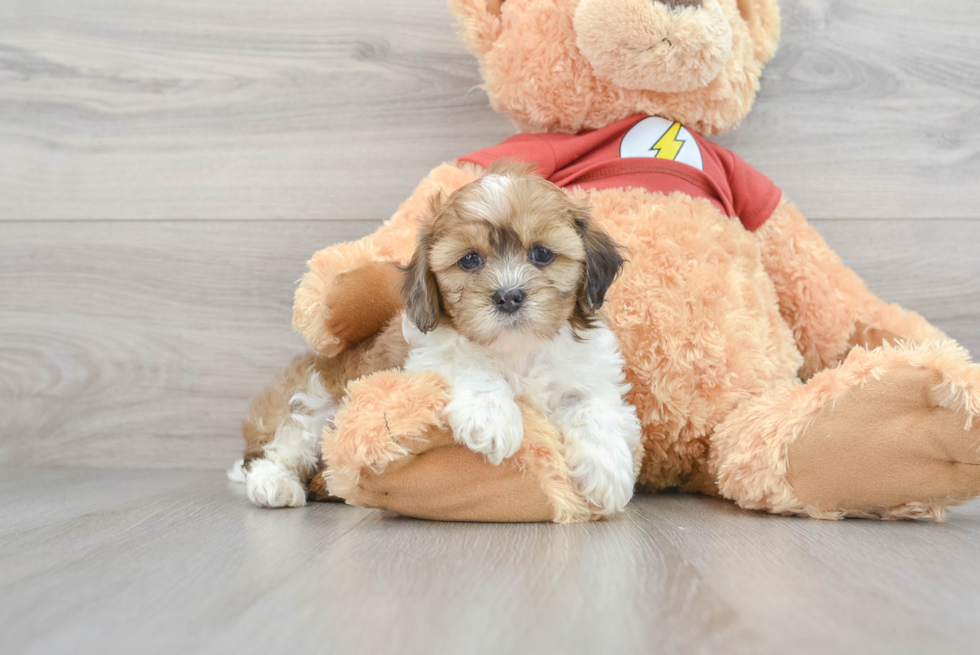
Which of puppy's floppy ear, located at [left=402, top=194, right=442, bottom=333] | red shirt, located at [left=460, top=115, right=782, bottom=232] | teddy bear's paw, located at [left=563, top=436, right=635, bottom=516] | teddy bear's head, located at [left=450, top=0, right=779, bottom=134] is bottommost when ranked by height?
teddy bear's paw, located at [left=563, top=436, right=635, bottom=516]

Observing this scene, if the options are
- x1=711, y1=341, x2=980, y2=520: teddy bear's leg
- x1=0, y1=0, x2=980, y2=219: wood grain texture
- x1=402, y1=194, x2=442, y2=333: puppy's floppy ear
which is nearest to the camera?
x1=711, y1=341, x2=980, y2=520: teddy bear's leg

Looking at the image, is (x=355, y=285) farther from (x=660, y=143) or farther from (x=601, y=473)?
(x=660, y=143)

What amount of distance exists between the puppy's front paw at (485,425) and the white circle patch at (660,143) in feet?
2.62

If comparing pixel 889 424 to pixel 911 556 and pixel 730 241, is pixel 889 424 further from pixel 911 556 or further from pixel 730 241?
pixel 730 241

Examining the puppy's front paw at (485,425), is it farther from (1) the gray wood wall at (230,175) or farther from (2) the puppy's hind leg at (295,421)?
(1) the gray wood wall at (230,175)

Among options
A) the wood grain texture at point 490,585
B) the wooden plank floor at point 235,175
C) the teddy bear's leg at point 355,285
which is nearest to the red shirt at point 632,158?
the teddy bear's leg at point 355,285

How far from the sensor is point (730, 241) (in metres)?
1.74

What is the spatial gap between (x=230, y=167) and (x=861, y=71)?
75.2 inches

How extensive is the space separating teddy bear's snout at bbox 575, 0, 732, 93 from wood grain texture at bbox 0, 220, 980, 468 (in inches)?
35.3

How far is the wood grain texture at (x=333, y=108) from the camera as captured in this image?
2.13 m

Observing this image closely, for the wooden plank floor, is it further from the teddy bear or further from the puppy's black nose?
the puppy's black nose

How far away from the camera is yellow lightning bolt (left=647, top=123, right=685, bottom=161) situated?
1789 mm

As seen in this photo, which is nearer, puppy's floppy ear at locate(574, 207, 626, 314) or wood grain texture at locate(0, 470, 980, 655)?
wood grain texture at locate(0, 470, 980, 655)

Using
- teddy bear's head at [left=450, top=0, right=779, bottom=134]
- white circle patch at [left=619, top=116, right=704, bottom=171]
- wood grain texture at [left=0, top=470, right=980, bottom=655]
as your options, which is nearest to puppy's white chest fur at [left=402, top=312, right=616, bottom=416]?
wood grain texture at [left=0, top=470, right=980, bottom=655]
